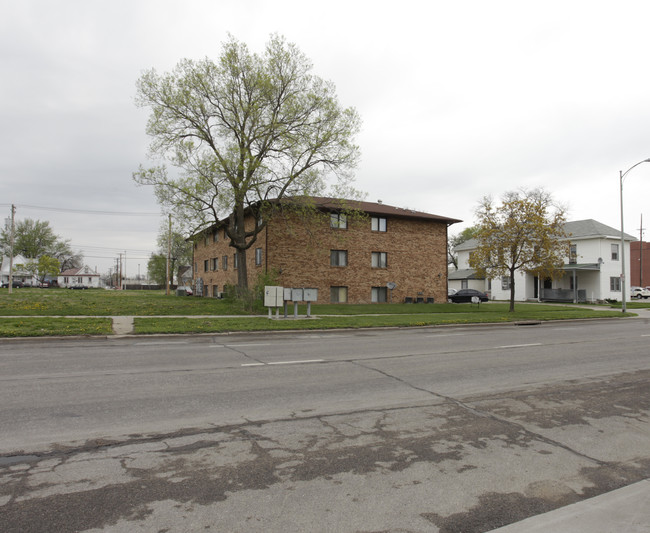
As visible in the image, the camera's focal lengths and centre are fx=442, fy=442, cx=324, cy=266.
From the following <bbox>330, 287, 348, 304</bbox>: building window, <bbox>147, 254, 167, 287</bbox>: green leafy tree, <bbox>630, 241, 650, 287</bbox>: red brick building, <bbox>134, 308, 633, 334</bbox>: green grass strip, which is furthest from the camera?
<bbox>147, 254, 167, 287</bbox>: green leafy tree

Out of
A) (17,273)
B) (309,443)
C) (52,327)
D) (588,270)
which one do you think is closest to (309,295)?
(52,327)

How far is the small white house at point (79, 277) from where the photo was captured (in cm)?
10894

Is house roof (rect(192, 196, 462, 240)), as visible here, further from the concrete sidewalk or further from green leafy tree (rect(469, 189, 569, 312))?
the concrete sidewalk

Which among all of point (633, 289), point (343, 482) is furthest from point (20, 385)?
point (633, 289)

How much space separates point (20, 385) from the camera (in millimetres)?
6934

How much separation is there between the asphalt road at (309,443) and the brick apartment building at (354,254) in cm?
2049

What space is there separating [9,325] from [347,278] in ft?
69.2

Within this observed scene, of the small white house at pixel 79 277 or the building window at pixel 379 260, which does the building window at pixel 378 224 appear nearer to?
the building window at pixel 379 260

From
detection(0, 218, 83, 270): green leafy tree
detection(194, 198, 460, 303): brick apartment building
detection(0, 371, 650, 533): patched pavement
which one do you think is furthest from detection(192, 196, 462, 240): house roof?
detection(0, 218, 83, 270): green leafy tree

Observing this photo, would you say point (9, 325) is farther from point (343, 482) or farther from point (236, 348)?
point (343, 482)

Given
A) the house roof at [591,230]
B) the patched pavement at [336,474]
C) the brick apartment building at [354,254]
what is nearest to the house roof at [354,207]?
the brick apartment building at [354,254]

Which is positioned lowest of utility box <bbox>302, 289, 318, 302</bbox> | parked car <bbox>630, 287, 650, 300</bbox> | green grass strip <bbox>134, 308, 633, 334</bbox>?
green grass strip <bbox>134, 308, 633, 334</bbox>

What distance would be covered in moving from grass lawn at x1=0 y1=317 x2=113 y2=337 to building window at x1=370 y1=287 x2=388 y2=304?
65.1 feet

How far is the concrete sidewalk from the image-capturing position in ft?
9.71
